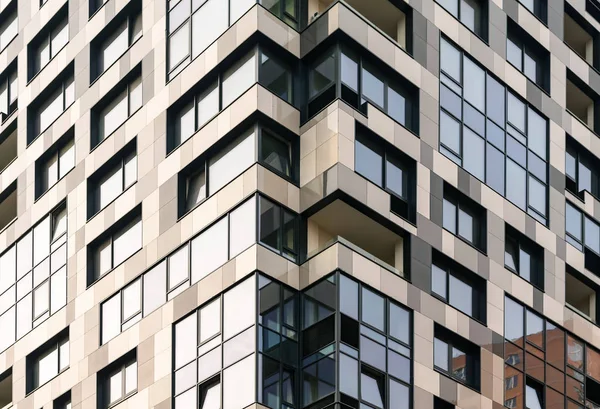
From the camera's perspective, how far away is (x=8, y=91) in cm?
6381

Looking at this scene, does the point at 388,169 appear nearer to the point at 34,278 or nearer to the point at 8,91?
the point at 34,278

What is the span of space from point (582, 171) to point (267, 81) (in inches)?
655

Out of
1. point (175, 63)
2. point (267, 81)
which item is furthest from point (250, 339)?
point (175, 63)

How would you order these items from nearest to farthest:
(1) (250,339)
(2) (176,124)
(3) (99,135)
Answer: (1) (250,339)
(2) (176,124)
(3) (99,135)

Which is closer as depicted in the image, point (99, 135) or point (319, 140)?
point (319, 140)

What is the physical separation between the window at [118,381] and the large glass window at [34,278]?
169 inches

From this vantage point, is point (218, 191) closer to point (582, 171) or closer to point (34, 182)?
point (34, 182)

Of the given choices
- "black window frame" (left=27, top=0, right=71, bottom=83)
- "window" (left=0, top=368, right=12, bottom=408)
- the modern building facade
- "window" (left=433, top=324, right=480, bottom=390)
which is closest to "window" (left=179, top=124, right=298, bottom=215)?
the modern building facade

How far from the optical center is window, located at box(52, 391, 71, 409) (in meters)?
53.5

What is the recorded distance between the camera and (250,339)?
4462cm

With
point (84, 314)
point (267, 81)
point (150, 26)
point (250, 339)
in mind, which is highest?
point (150, 26)

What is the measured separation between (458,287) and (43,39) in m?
21.3

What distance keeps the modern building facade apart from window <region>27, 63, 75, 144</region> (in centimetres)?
10

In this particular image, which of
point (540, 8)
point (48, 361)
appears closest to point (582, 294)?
point (540, 8)
